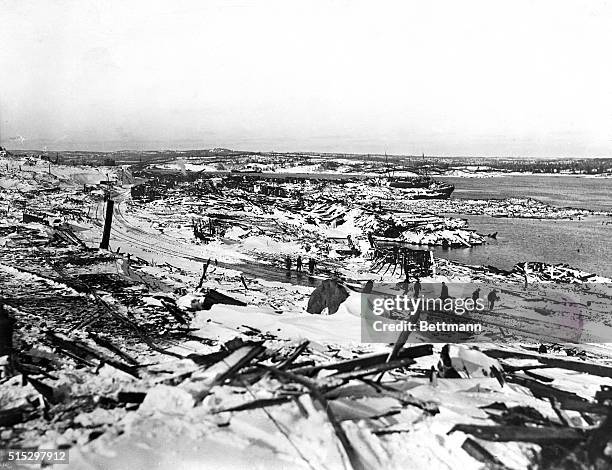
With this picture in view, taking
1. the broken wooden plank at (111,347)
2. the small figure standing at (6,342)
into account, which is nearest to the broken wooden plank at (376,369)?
the broken wooden plank at (111,347)

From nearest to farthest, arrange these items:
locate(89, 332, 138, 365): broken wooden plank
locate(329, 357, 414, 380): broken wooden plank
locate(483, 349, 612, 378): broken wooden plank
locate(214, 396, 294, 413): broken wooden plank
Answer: locate(214, 396, 294, 413): broken wooden plank
locate(329, 357, 414, 380): broken wooden plank
locate(89, 332, 138, 365): broken wooden plank
locate(483, 349, 612, 378): broken wooden plank

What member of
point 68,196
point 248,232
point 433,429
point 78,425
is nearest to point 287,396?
point 433,429

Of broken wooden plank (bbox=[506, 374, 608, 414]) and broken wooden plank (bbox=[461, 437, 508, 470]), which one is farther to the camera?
broken wooden plank (bbox=[506, 374, 608, 414])

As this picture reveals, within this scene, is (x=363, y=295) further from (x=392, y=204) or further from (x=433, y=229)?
(x=392, y=204)

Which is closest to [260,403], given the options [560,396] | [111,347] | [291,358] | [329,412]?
[329,412]

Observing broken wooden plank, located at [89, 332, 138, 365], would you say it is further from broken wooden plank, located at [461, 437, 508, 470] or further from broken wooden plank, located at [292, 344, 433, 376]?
broken wooden plank, located at [461, 437, 508, 470]

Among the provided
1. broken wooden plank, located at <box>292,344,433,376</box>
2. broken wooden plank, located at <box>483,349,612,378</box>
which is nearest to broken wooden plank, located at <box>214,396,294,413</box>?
broken wooden plank, located at <box>292,344,433,376</box>

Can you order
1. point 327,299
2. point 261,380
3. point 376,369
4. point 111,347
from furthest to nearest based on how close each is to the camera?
point 327,299 → point 111,347 → point 376,369 → point 261,380

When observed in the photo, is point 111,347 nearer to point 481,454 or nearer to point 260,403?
point 260,403
